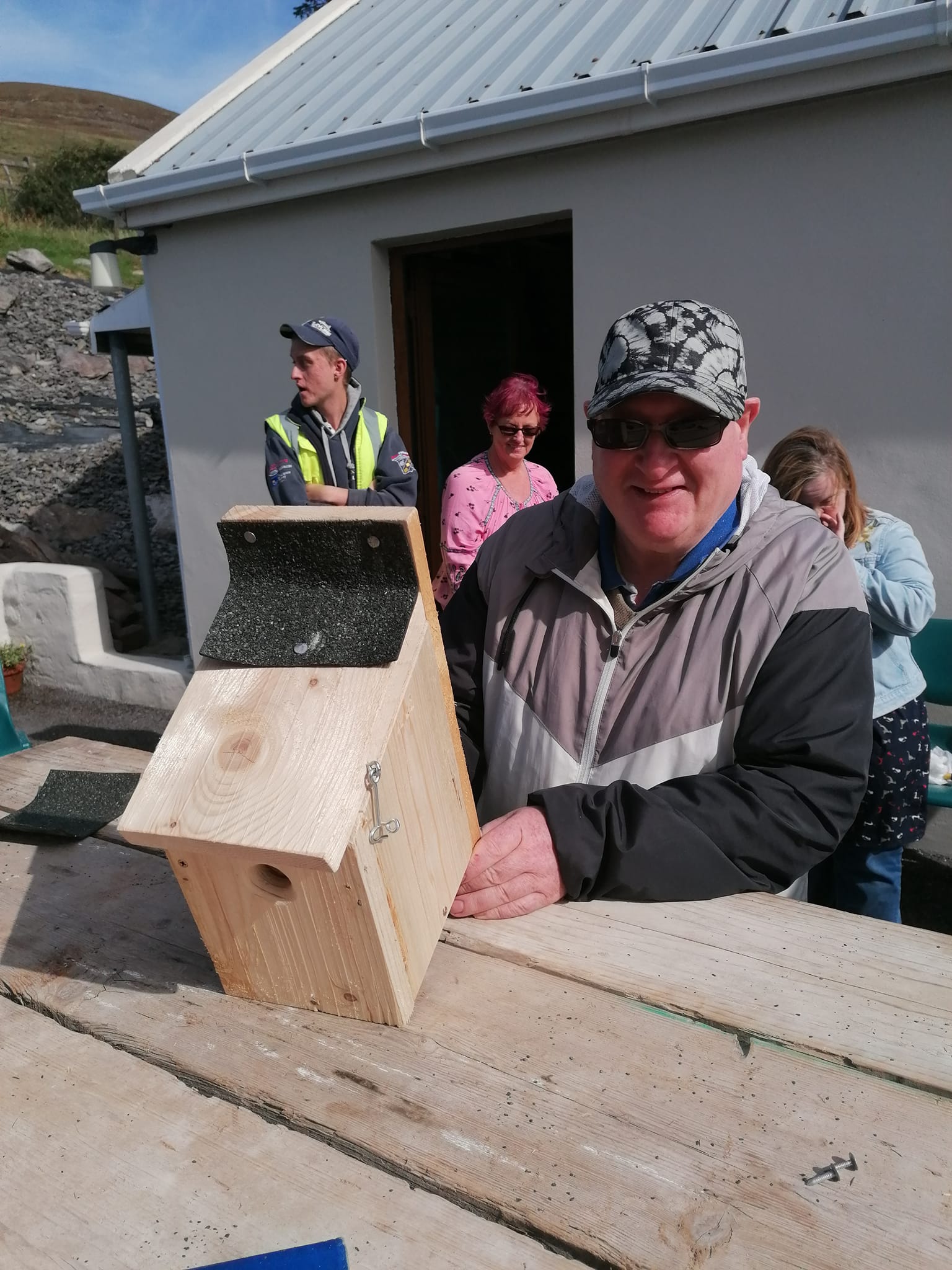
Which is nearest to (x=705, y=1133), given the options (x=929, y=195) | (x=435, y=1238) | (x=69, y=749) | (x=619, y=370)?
(x=435, y=1238)

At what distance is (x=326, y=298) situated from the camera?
5.21m

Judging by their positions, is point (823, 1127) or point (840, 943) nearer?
point (823, 1127)

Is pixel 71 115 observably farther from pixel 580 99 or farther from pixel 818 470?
pixel 818 470

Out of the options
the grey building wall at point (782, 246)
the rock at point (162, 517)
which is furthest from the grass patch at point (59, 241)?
the grey building wall at point (782, 246)

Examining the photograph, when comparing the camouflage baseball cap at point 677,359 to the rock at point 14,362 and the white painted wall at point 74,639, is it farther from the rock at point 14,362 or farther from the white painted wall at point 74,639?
the rock at point 14,362

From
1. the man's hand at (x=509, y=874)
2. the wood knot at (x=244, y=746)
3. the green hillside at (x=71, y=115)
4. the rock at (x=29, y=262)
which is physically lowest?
the man's hand at (x=509, y=874)

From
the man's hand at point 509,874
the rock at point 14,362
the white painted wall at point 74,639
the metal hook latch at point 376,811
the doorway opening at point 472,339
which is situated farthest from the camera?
the rock at point 14,362

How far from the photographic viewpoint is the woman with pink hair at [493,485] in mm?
3699

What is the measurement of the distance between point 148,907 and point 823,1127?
975mm

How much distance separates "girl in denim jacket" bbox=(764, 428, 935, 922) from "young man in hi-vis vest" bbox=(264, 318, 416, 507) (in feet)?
5.59

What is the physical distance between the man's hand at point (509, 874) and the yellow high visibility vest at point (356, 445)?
2843mm

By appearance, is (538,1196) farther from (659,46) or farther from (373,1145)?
(659,46)

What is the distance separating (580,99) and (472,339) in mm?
3546

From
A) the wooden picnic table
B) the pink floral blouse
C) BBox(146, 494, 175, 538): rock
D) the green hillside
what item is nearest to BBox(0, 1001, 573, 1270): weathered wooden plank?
the wooden picnic table
